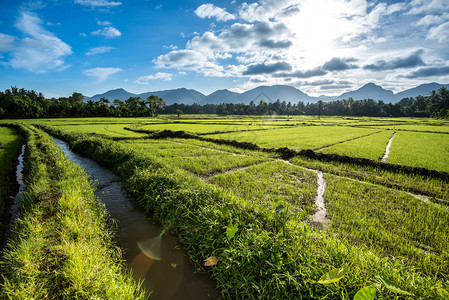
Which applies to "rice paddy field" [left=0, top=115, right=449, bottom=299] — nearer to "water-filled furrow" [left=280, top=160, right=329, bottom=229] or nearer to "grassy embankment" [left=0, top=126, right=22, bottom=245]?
"water-filled furrow" [left=280, top=160, right=329, bottom=229]

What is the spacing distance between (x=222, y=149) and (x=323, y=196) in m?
9.70

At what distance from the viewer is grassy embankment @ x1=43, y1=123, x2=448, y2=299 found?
3.01 metres

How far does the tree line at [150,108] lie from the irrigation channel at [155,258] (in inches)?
2404

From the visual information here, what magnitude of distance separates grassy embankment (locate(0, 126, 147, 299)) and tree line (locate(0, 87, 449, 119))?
6031 cm

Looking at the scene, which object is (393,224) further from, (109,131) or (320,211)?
(109,131)

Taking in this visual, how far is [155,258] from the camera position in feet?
14.2

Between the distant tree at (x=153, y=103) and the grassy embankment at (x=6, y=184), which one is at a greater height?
the distant tree at (x=153, y=103)

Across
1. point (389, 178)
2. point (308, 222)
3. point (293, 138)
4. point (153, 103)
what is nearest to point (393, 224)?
point (308, 222)

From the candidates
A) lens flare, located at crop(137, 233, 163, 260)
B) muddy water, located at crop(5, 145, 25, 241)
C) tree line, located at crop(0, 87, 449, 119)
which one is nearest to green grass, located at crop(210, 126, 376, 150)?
lens flare, located at crop(137, 233, 163, 260)

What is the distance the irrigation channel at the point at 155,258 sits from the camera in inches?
141

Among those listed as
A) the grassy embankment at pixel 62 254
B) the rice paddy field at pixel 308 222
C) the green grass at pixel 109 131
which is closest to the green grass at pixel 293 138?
the rice paddy field at pixel 308 222

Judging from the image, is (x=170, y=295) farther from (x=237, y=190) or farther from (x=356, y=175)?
(x=356, y=175)

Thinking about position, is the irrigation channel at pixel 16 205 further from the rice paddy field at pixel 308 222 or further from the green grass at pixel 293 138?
the green grass at pixel 293 138

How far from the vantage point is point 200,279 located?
3826 mm
